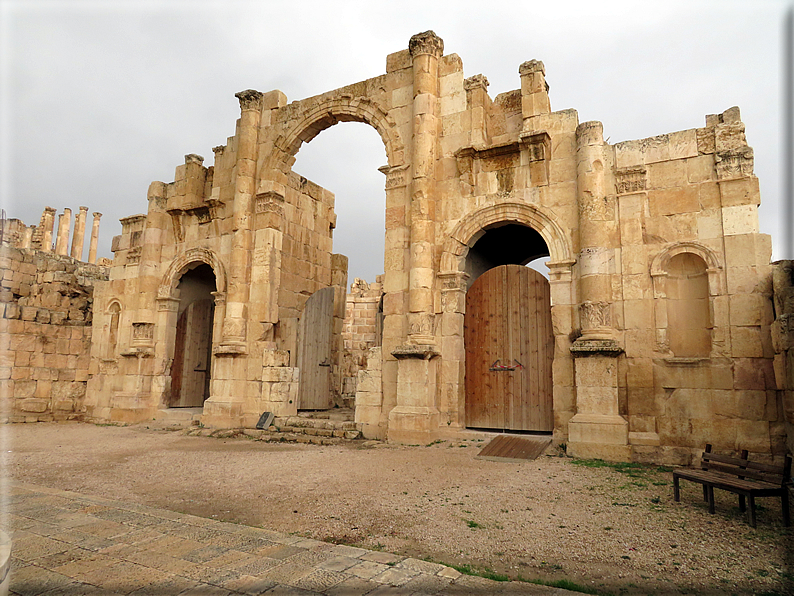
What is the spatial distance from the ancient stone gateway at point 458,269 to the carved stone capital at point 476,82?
0.03 m

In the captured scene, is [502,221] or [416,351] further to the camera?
[502,221]

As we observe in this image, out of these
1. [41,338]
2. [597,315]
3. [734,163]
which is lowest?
[41,338]

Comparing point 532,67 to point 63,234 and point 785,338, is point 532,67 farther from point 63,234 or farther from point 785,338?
point 63,234

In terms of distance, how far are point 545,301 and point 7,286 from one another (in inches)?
476

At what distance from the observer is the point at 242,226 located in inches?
418

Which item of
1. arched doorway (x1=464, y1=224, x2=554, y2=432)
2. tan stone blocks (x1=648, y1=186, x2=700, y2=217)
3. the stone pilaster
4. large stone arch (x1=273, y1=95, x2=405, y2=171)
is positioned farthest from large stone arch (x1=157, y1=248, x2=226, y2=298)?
tan stone blocks (x1=648, y1=186, x2=700, y2=217)

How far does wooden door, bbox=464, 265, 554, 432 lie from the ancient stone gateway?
9 centimetres

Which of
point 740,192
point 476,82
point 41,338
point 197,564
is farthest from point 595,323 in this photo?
point 41,338

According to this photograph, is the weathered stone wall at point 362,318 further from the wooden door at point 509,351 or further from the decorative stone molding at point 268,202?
the wooden door at point 509,351

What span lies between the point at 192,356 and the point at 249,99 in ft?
20.5

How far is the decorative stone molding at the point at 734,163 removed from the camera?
665cm

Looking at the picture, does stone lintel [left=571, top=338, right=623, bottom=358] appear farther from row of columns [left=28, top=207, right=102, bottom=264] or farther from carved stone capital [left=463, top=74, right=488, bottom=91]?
row of columns [left=28, top=207, right=102, bottom=264]

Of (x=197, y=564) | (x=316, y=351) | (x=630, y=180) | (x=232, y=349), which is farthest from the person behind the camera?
(x=316, y=351)

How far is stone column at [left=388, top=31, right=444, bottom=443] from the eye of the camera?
8.09m
